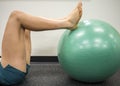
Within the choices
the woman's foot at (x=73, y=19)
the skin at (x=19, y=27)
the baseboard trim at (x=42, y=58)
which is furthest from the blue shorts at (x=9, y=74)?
the baseboard trim at (x=42, y=58)

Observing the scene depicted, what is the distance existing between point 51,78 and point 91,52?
0.64 meters

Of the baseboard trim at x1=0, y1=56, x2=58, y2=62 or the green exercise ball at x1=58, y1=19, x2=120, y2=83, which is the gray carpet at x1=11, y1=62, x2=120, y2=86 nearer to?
the green exercise ball at x1=58, y1=19, x2=120, y2=83

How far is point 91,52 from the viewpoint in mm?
2039

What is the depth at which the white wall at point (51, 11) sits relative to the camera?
10.0 feet

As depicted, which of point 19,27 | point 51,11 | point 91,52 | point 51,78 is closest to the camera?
point 91,52

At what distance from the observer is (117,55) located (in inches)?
82.6

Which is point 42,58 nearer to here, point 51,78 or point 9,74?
point 51,78

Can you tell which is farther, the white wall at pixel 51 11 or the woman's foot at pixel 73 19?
the white wall at pixel 51 11

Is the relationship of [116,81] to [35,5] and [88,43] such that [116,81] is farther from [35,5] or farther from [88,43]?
[35,5]

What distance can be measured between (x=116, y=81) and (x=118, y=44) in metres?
0.47

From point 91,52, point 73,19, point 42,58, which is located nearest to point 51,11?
point 42,58

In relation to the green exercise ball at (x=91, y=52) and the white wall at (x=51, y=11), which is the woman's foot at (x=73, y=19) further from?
the white wall at (x=51, y=11)

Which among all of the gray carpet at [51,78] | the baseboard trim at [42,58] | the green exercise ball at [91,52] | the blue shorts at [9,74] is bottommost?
the baseboard trim at [42,58]

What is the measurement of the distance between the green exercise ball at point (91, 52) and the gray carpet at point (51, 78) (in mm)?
159
